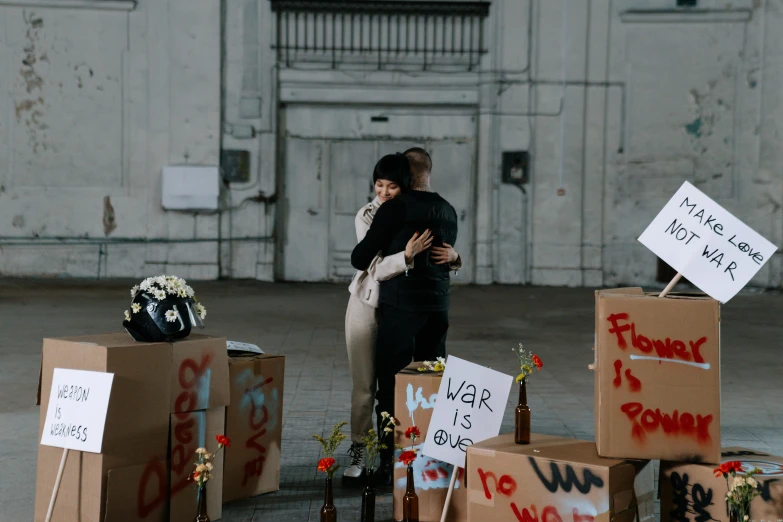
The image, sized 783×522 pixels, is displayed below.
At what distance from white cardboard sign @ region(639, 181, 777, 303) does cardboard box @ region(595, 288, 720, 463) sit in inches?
3.7

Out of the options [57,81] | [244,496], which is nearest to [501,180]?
[57,81]

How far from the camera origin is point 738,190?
14547 mm

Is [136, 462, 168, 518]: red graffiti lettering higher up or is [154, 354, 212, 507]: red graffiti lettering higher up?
[154, 354, 212, 507]: red graffiti lettering

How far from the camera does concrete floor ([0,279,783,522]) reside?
4.86m

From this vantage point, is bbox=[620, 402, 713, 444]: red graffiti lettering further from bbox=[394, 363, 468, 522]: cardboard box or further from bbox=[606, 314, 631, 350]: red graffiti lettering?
bbox=[394, 363, 468, 522]: cardboard box

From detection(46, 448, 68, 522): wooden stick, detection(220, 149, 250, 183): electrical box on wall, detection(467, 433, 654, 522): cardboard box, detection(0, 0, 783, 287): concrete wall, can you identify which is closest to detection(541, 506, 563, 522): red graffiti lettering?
detection(467, 433, 654, 522): cardboard box

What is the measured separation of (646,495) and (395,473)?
42.3 inches

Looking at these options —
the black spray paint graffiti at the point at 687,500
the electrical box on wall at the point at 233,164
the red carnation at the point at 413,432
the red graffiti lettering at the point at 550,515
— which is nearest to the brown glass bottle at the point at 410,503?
the red carnation at the point at 413,432

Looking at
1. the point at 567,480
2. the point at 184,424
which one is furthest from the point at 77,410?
the point at 567,480

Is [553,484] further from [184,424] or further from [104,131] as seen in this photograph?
[104,131]

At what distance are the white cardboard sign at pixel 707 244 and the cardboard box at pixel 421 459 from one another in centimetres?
113

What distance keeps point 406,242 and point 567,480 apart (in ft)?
5.05

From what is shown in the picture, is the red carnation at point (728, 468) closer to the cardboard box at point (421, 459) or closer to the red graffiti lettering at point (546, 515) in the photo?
the red graffiti lettering at point (546, 515)

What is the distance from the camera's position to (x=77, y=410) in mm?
3752
